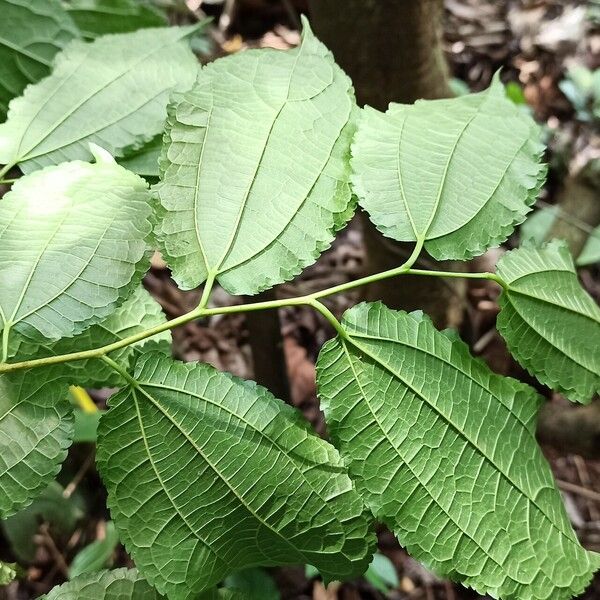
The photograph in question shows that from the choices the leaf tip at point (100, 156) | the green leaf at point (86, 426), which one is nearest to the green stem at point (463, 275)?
the leaf tip at point (100, 156)

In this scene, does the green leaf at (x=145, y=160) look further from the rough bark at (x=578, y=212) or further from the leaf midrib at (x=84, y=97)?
the rough bark at (x=578, y=212)

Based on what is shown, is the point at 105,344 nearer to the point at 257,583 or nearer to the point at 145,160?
the point at 145,160

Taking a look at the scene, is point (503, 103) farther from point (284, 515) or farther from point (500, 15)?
point (500, 15)

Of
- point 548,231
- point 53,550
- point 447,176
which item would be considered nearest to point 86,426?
point 53,550

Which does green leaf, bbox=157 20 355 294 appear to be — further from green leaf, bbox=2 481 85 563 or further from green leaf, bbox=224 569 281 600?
green leaf, bbox=2 481 85 563

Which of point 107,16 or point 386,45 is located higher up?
point 107,16

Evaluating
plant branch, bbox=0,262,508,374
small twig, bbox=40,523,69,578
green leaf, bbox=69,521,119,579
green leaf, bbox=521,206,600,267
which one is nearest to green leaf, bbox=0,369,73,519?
plant branch, bbox=0,262,508,374

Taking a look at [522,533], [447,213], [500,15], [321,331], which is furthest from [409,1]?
[500,15]
